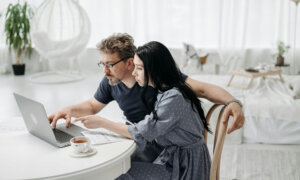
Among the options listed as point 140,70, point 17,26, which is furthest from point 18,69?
point 140,70

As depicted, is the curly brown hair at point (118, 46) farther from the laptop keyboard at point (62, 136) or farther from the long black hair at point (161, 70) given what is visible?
the laptop keyboard at point (62, 136)

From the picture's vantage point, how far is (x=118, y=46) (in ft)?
6.19

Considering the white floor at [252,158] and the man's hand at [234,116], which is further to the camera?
the white floor at [252,158]

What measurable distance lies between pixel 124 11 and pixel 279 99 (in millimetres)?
3694

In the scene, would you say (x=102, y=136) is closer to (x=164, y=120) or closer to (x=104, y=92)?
(x=164, y=120)

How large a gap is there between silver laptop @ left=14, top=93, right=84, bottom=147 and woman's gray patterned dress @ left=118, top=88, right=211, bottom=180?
0.28 metres

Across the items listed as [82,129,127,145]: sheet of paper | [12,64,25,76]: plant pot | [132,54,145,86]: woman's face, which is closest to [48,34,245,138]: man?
[82,129,127,145]: sheet of paper

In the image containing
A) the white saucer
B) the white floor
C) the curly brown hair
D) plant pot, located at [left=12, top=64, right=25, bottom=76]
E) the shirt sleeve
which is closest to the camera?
the white saucer

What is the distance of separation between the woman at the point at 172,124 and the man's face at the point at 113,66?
326 mm

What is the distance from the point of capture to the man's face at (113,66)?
189 centimetres

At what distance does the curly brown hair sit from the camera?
1875 millimetres

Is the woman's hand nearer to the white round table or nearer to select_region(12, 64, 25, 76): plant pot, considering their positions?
the white round table

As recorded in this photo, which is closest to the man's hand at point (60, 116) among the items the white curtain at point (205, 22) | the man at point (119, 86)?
the man at point (119, 86)

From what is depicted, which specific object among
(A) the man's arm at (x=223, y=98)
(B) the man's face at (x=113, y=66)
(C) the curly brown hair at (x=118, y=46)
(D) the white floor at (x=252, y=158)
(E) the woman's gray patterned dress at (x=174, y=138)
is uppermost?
(C) the curly brown hair at (x=118, y=46)
